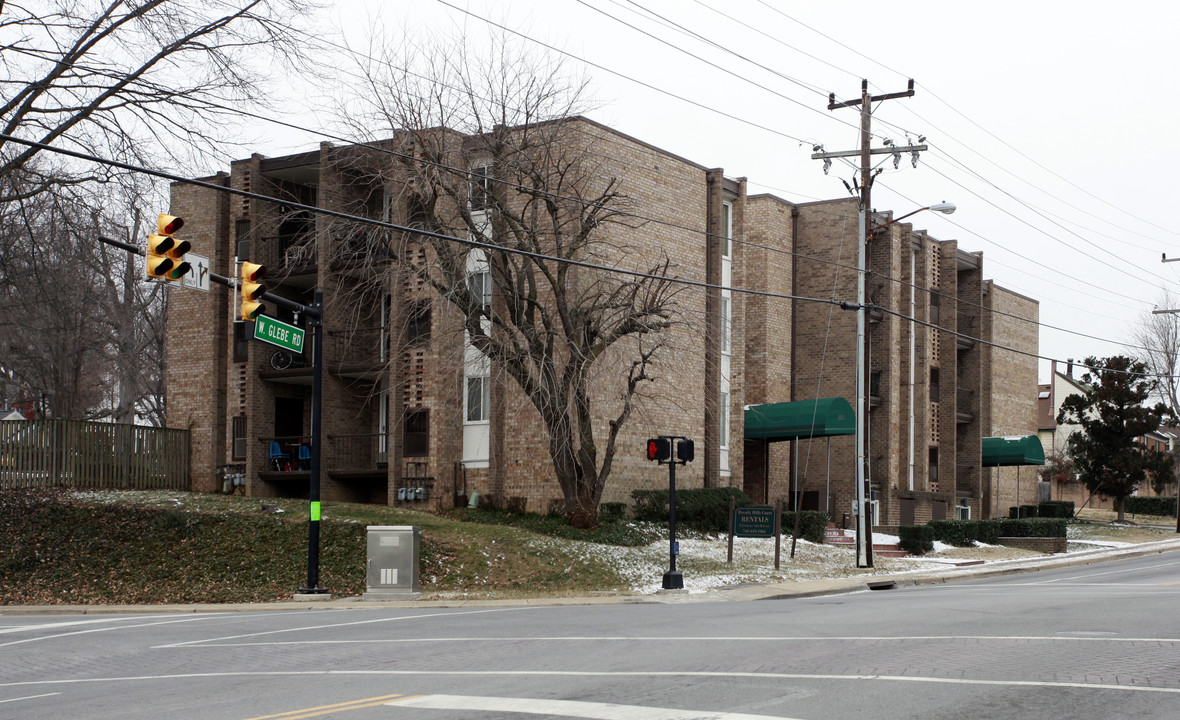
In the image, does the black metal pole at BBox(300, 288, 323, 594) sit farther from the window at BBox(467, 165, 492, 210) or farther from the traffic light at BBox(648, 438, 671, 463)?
the traffic light at BBox(648, 438, 671, 463)

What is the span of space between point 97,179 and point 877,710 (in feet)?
72.7

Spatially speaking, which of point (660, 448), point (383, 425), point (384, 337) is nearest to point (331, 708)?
point (660, 448)

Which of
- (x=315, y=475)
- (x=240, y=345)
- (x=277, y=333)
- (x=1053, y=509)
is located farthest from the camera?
(x=1053, y=509)

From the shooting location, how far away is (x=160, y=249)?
1559 cm

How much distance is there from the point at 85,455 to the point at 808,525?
19930 millimetres

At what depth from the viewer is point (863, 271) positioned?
2814 cm

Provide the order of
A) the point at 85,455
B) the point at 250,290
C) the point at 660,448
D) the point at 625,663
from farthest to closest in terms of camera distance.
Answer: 1. the point at 85,455
2. the point at 660,448
3. the point at 250,290
4. the point at 625,663

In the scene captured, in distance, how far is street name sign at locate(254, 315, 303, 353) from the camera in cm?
1959

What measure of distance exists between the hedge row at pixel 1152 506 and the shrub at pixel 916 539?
36.7 meters

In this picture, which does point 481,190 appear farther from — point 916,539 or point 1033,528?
point 1033,528

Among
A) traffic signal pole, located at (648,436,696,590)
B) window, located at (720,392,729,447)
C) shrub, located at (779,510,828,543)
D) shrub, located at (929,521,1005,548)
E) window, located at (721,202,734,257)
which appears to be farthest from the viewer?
shrub, located at (929,521,1005,548)

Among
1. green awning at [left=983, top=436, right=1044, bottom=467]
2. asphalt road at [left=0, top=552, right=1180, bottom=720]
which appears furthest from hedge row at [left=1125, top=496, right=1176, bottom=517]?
asphalt road at [left=0, top=552, right=1180, bottom=720]

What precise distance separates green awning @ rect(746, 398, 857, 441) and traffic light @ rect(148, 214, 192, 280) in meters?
21.3

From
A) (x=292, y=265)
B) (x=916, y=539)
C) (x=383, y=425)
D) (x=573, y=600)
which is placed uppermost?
(x=292, y=265)
